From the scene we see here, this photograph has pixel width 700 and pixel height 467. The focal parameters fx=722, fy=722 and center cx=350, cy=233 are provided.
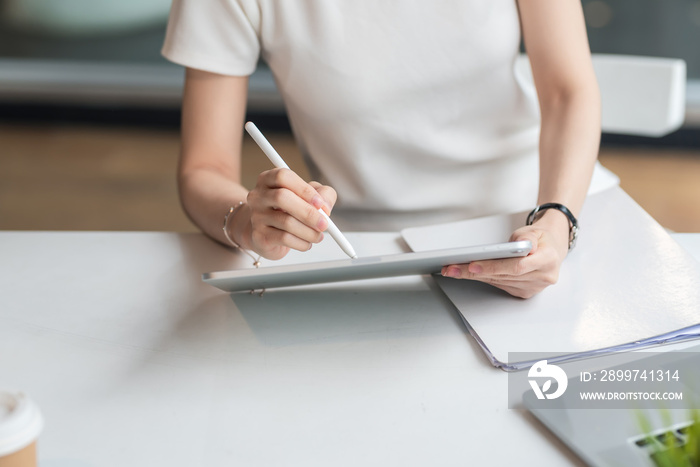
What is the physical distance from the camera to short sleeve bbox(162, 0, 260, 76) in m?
1.02

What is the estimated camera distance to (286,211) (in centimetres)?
72

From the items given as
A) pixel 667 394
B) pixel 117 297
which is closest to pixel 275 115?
pixel 117 297

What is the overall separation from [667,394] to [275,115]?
2.83 metres

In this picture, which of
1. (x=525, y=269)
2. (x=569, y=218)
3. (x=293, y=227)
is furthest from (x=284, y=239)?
(x=569, y=218)

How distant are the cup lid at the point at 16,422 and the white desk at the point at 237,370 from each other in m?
0.14

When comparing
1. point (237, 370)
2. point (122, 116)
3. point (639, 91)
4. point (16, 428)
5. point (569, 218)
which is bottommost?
point (16, 428)

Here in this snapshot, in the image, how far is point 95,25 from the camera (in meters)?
3.30

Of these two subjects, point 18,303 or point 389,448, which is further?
point 18,303

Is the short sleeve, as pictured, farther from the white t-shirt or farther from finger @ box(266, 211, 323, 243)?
finger @ box(266, 211, 323, 243)

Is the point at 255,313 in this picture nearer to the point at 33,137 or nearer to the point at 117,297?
the point at 117,297

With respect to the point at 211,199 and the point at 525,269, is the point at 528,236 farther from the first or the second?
the point at 211,199

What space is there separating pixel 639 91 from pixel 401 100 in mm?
557

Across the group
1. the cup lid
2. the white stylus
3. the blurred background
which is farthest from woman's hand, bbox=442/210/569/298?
the blurred background

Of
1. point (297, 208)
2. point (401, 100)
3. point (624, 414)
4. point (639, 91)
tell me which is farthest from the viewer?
point (639, 91)
